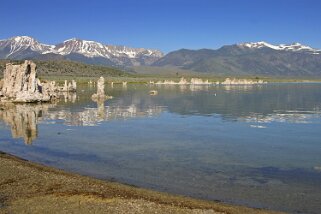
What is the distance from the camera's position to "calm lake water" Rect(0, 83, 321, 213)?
21.7 meters

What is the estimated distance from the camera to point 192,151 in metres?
31.3

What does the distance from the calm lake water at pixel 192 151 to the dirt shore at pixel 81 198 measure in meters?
1.94

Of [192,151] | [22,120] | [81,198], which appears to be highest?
[81,198]

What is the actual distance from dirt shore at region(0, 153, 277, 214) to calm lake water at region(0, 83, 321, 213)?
1.94 m

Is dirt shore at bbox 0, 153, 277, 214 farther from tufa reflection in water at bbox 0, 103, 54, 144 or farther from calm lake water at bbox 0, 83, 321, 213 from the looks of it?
tufa reflection in water at bbox 0, 103, 54, 144

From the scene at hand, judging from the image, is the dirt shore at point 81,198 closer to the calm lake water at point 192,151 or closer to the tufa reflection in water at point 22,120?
the calm lake water at point 192,151

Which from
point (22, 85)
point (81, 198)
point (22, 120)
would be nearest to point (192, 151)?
point (81, 198)

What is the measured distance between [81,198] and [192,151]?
14.2m

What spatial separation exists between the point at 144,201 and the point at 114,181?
512 centimetres

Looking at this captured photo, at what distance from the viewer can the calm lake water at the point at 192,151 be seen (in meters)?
21.7

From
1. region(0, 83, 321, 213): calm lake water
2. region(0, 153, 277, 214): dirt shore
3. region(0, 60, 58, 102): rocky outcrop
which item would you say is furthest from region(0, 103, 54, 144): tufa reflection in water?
region(0, 153, 277, 214): dirt shore

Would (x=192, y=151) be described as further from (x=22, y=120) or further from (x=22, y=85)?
(x=22, y=85)

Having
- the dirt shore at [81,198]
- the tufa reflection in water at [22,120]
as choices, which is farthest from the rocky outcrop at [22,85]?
the dirt shore at [81,198]

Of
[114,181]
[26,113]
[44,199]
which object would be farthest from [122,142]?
[26,113]
